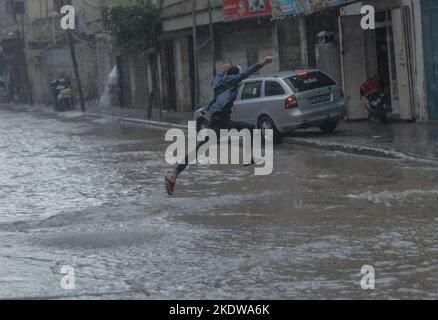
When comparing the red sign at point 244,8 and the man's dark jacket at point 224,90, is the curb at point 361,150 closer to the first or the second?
the man's dark jacket at point 224,90

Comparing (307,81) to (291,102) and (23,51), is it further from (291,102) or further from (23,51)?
(23,51)

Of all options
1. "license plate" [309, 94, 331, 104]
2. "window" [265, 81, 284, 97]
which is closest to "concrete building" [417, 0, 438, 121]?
"license plate" [309, 94, 331, 104]

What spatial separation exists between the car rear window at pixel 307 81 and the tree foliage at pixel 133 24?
14.2 meters

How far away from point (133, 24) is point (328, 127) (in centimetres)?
1445

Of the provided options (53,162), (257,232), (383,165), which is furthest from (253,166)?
(257,232)

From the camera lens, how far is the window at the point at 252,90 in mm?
22156

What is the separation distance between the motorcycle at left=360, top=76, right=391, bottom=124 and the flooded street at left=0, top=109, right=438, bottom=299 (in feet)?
18.4

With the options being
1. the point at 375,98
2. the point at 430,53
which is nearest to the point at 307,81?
the point at 375,98

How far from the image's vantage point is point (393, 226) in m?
9.95

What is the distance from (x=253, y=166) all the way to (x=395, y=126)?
6.49 meters

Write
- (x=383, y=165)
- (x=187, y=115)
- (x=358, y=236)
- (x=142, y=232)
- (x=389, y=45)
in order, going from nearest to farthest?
1. (x=358, y=236)
2. (x=142, y=232)
3. (x=383, y=165)
4. (x=389, y=45)
5. (x=187, y=115)

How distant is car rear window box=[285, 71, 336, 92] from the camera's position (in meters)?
21.2

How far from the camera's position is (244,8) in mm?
29641
